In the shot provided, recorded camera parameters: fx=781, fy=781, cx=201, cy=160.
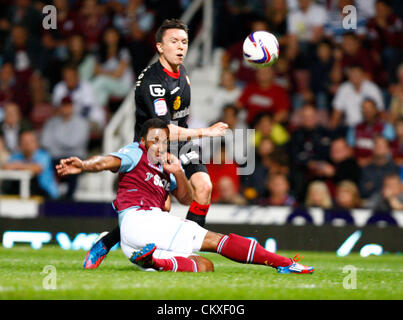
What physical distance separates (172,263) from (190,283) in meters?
0.79

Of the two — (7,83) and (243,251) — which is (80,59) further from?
(243,251)

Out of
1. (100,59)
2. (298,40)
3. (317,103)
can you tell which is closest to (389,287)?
(317,103)

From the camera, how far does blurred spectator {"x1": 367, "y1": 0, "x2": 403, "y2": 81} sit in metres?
12.6

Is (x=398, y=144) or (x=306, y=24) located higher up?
(x=306, y=24)

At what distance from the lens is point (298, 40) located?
41.8 ft

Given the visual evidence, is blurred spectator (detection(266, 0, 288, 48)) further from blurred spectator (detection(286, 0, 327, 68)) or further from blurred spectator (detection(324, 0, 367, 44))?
blurred spectator (detection(324, 0, 367, 44))

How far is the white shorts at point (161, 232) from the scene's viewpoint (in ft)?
19.3

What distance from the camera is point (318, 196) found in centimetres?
1073

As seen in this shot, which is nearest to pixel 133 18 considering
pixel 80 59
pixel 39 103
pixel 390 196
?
pixel 80 59

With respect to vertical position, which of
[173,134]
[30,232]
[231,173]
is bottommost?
[30,232]

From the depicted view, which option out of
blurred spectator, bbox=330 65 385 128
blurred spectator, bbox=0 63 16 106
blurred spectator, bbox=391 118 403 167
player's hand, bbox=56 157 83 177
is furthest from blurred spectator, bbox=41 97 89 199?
player's hand, bbox=56 157 83 177

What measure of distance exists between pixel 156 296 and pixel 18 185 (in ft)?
23.5
